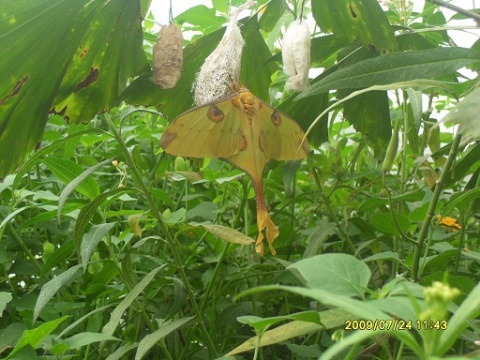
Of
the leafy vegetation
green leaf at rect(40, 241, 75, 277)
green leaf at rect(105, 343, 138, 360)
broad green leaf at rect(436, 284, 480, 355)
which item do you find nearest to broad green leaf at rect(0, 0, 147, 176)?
the leafy vegetation

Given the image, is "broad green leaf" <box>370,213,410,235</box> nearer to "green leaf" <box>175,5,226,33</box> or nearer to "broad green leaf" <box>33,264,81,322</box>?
"broad green leaf" <box>33,264,81,322</box>

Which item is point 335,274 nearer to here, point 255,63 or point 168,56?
point 168,56

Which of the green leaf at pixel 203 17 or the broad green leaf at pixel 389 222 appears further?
the green leaf at pixel 203 17

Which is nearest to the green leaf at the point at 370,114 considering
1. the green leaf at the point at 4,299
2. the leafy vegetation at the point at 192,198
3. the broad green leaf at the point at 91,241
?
the leafy vegetation at the point at 192,198

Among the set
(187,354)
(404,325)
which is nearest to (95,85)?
(187,354)

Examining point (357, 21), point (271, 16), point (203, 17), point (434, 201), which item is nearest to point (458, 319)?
point (434, 201)

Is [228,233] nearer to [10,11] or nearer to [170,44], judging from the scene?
[170,44]

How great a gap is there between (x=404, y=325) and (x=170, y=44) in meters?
0.38

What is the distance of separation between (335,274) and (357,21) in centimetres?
38

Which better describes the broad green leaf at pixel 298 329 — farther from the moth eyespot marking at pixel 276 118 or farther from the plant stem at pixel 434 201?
the moth eyespot marking at pixel 276 118

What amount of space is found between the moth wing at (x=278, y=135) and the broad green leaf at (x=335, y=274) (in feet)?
0.79

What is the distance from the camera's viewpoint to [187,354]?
0.71 meters

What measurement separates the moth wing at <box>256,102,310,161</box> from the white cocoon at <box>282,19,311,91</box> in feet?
0.12

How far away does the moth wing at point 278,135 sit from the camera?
57 cm
